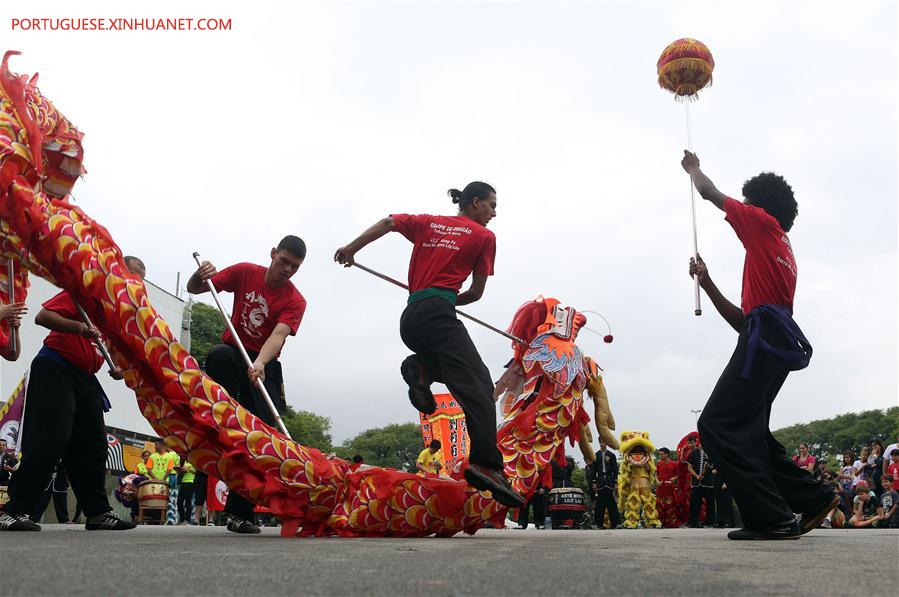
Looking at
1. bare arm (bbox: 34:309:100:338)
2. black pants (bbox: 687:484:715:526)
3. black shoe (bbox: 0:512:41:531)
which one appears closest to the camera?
black shoe (bbox: 0:512:41:531)

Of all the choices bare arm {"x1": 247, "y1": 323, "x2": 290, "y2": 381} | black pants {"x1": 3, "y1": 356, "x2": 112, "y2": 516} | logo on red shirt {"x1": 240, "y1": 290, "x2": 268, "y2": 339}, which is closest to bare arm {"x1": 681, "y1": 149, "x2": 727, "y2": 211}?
bare arm {"x1": 247, "y1": 323, "x2": 290, "y2": 381}

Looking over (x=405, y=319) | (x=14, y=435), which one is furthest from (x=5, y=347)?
(x=14, y=435)

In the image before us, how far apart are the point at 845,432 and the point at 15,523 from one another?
59.7 metres

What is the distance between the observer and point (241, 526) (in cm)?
532

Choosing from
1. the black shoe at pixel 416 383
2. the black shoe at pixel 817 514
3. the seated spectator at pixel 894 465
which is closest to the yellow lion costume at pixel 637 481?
the seated spectator at pixel 894 465

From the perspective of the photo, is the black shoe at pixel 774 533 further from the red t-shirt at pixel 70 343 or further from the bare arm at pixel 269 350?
the red t-shirt at pixel 70 343

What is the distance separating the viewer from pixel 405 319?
515 cm

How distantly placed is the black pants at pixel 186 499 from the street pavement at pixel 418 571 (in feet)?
40.6

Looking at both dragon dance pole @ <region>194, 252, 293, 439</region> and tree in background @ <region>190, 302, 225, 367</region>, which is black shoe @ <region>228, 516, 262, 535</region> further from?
tree in background @ <region>190, 302, 225, 367</region>

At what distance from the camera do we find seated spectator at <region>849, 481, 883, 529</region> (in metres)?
12.8

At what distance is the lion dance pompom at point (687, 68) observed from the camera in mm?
6316

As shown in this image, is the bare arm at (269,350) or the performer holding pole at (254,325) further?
the performer holding pole at (254,325)

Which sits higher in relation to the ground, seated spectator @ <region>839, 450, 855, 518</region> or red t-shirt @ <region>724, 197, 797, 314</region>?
red t-shirt @ <region>724, 197, 797, 314</region>

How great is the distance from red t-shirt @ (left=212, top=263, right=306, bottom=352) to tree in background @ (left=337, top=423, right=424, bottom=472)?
65.3 meters
